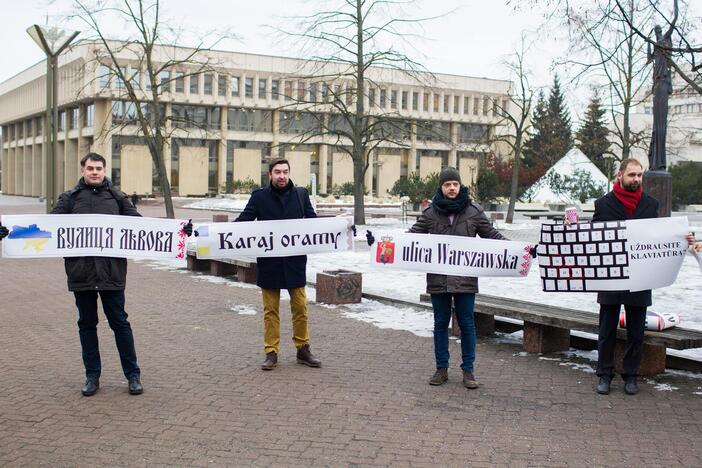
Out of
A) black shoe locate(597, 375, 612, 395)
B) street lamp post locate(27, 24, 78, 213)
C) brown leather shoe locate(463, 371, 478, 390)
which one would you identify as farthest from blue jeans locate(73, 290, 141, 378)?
street lamp post locate(27, 24, 78, 213)

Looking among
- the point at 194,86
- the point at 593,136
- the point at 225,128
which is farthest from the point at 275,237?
the point at 225,128

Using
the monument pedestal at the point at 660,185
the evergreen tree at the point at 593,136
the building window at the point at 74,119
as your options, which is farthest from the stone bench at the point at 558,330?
the building window at the point at 74,119

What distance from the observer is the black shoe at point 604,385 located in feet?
22.3

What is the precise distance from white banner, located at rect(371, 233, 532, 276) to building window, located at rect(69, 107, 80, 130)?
87373 mm

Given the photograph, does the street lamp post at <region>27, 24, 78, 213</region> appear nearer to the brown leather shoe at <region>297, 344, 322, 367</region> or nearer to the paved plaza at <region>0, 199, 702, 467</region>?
the paved plaza at <region>0, 199, 702, 467</region>

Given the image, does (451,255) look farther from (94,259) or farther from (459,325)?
(94,259)

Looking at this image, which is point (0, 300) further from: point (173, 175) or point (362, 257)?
point (173, 175)

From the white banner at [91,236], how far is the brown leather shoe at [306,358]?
1.54 m

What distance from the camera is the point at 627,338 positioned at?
698cm

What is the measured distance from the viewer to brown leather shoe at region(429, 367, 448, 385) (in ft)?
23.2

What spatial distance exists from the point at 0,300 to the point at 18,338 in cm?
354

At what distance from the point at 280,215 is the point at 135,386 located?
2.25 m

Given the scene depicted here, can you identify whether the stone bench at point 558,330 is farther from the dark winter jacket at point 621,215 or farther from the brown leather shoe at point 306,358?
the brown leather shoe at point 306,358

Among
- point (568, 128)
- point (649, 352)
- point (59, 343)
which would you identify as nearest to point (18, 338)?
point (59, 343)
